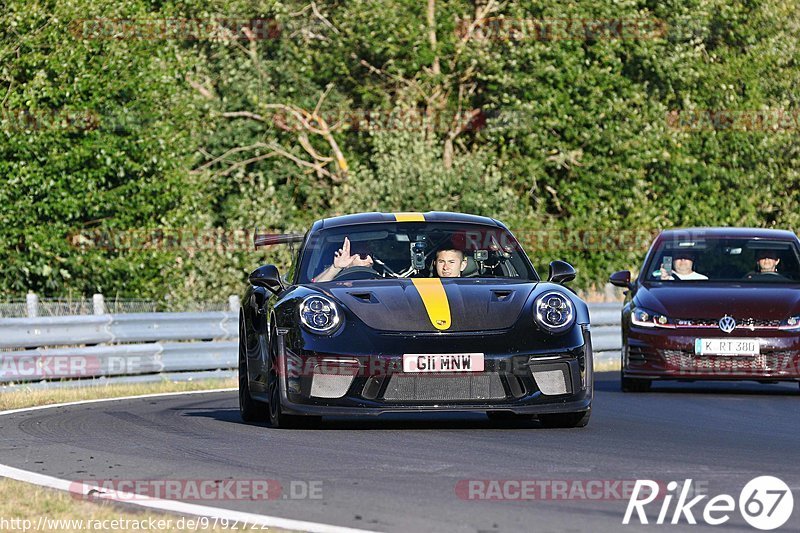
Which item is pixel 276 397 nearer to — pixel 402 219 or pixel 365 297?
pixel 365 297

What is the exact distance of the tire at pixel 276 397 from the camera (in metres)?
10.1

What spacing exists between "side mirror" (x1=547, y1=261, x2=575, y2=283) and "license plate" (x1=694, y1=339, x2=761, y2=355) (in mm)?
3772

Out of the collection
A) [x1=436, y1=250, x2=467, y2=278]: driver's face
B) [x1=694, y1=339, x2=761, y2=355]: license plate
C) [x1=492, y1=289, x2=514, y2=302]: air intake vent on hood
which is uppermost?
[x1=436, y1=250, x2=467, y2=278]: driver's face

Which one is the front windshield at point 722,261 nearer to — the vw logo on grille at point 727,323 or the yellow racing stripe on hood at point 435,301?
the vw logo on grille at point 727,323

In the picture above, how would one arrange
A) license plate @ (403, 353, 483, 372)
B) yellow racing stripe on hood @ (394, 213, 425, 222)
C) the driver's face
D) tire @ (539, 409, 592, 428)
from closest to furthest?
license plate @ (403, 353, 483, 372), tire @ (539, 409, 592, 428), the driver's face, yellow racing stripe on hood @ (394, 213, 425, 222)

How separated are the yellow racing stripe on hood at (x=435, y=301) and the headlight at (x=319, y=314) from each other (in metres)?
0.55

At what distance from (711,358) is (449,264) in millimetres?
4300

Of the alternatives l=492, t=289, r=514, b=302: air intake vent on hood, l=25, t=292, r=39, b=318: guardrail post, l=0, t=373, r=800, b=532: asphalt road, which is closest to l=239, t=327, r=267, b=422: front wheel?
l=0, t=373, r=800, b=532: asphalt road

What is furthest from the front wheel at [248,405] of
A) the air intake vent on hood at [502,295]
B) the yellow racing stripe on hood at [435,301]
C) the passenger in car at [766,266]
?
the passenger in car at [766,266]

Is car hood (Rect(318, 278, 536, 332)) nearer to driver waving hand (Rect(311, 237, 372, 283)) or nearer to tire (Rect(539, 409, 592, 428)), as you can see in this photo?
driver waving hand (Rect(311, 237, 372, 283))

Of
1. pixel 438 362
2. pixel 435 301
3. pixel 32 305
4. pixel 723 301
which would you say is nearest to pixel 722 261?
pixel 723 301

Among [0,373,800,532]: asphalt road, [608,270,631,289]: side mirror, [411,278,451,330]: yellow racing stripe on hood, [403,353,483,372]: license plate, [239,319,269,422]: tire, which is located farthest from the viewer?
[608,270,631,289]: side mirror

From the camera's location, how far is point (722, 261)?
15867 millimetres

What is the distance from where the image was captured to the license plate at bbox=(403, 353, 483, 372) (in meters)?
9.56
